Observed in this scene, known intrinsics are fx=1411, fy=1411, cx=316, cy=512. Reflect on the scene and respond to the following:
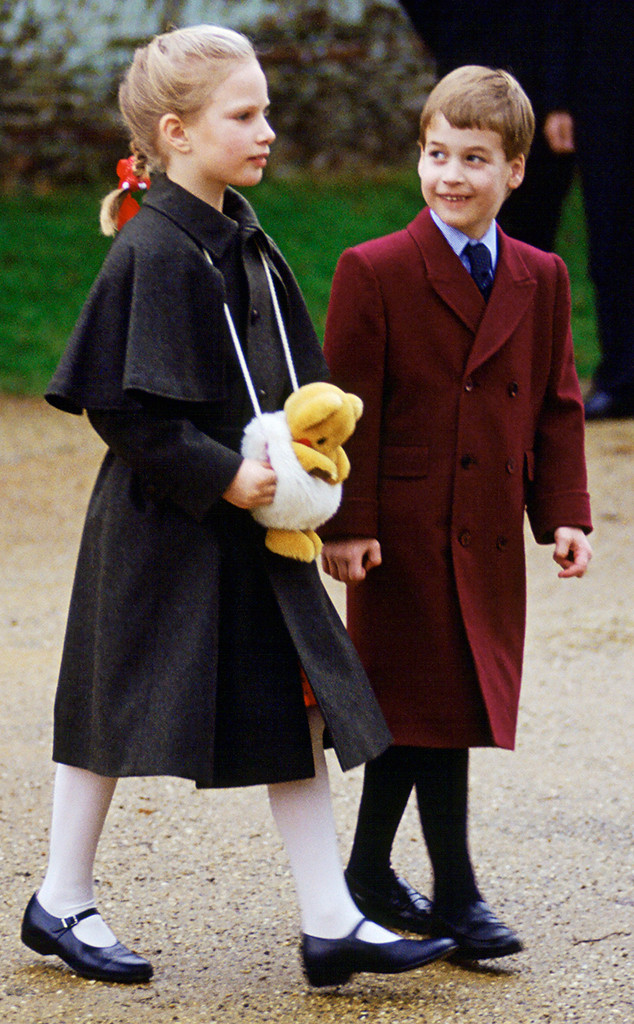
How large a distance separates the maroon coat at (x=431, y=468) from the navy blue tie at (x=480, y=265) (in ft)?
0.08

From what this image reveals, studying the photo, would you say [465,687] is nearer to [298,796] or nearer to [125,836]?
[298,796]

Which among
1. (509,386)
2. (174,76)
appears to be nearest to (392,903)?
(509,386)

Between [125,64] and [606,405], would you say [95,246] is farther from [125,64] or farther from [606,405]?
[606,405]

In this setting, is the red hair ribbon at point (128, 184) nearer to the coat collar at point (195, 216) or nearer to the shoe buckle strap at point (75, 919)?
the coat collar at point (195, 216)

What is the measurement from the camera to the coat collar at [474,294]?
2.42 m

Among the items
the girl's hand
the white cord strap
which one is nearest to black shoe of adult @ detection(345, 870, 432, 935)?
the girl's hand

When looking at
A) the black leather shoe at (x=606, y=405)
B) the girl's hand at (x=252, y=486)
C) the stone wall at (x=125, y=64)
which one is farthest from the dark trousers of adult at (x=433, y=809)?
the stone wall at (x=125, y=64)

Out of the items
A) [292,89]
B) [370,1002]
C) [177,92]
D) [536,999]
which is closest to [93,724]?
[370,1002]

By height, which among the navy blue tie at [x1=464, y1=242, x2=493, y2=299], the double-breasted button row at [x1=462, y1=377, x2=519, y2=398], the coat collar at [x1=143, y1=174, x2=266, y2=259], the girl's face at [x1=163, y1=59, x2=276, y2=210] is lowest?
the double-breasted button row at [x1=462, y1=377, x2=519, y2=398]

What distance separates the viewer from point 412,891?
261 centimetres

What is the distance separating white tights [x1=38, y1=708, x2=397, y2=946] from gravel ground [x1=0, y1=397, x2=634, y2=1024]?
12 centimetres

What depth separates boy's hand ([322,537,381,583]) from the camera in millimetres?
2398

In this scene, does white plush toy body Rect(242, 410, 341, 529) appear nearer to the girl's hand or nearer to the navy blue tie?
the girl's hand

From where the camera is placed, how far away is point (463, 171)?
237 centimetres
